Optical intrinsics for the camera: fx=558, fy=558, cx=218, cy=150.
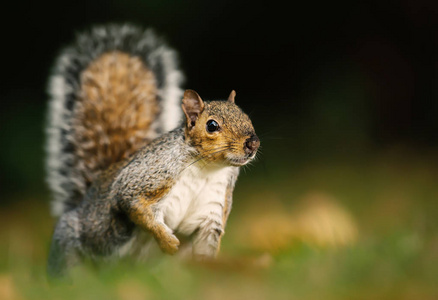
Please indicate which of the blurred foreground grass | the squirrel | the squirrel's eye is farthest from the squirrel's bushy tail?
the squirrel's eye

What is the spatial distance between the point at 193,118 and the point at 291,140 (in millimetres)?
2037

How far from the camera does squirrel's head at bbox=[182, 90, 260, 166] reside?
5.49 feet

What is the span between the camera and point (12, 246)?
7.23ft

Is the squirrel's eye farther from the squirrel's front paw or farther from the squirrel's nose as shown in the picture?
the squirrel's front paw

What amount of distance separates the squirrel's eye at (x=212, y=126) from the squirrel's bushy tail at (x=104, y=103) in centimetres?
69

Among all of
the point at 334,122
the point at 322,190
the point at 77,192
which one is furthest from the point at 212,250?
the point at 334,122

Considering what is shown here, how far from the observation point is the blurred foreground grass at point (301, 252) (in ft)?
4.46

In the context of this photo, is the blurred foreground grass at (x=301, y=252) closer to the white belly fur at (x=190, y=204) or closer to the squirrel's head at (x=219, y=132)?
the white belly fur at (x=190, y=204)

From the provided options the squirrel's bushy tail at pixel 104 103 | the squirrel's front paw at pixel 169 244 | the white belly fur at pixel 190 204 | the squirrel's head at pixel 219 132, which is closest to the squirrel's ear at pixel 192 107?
the squirrel's head at pixel 219 132

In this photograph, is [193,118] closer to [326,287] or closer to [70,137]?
[326,287]

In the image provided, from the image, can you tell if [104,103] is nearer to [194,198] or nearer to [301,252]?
[194,198]

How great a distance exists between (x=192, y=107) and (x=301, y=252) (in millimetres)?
567

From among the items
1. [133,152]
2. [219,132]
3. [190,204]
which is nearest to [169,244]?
[190,204]

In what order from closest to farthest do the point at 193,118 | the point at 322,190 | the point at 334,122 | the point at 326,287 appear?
1. the point at 326,287
2. the point at 193,118
3. the point at 322,190
4. the point at 334,122
